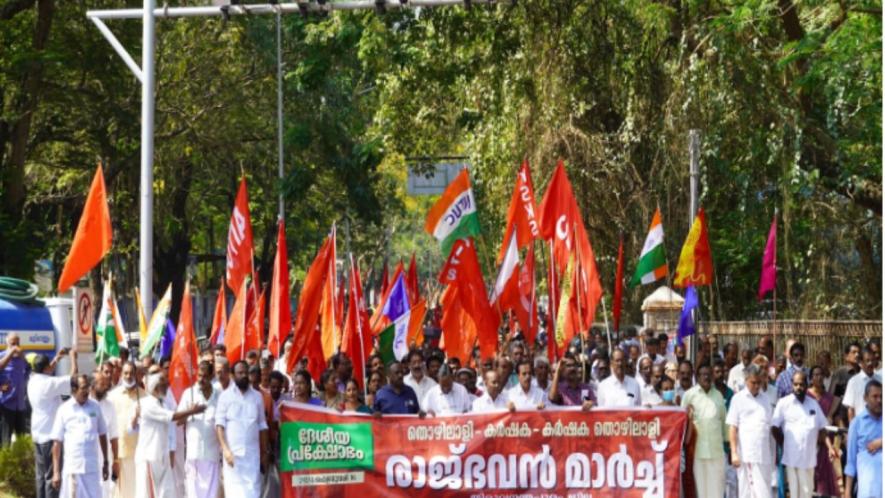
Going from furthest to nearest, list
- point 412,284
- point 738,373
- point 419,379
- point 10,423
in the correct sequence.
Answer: point 412,284 → point 10,423 → point 738,373 → point 419,379

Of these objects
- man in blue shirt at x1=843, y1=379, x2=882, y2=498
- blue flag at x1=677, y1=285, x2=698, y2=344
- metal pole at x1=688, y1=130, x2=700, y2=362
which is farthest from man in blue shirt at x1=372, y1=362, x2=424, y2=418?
metal pole at x1=688, y1=130, x2=700, y2=362

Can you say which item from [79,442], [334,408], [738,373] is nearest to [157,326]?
[79,442]

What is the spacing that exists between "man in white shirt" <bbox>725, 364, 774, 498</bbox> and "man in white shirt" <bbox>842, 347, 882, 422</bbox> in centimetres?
112

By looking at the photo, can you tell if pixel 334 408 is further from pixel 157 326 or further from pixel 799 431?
pixel 799 431

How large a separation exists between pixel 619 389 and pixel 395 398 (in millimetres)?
2102

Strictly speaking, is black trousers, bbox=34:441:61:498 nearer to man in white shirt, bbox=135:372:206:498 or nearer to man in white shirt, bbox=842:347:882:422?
man in white shirt, bbox=135:372:206:498

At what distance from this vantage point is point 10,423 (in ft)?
60.6

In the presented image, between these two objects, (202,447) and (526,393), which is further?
(526,393)

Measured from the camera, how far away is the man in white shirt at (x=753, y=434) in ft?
45.1

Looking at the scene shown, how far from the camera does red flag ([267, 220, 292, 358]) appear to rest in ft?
A: 54.1

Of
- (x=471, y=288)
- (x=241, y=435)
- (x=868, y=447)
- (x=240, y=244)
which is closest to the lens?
(x=868, y=447)

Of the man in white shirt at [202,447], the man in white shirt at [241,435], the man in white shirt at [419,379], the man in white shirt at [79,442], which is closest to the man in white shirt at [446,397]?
the man in white shirt at [419,379]

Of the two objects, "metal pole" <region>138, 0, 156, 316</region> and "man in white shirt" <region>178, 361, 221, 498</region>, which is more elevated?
"metal pole" <region>138, 0, 156, 316</region>

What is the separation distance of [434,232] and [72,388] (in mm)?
5163
